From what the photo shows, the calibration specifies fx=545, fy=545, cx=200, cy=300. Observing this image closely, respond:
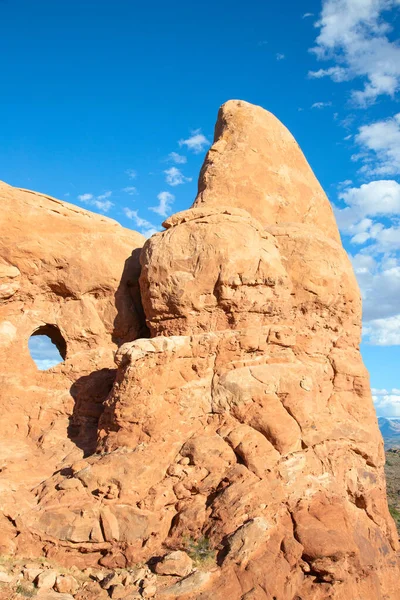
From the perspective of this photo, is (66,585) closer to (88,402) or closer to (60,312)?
(88,402)

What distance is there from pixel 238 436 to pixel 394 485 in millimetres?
20321

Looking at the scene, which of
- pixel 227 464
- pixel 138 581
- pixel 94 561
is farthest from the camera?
pixel 227 464

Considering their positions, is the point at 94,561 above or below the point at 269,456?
below

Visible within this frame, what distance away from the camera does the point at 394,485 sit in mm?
25922

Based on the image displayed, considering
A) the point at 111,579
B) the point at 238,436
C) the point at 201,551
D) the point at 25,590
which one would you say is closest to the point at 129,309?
the point at 238,436

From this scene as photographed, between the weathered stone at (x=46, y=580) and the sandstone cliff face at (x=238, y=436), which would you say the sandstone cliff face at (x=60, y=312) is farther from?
the weathered stone at (x=46, y=580)

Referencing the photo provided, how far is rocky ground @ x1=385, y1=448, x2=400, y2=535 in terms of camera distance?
1851 centimetres

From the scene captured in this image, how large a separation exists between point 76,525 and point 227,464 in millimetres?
2432

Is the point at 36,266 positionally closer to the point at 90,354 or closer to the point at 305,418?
the point at 90,354

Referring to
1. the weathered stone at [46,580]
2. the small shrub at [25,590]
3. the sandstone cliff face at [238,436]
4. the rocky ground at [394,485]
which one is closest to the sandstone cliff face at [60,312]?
the sandstone cliff face at [238,436]

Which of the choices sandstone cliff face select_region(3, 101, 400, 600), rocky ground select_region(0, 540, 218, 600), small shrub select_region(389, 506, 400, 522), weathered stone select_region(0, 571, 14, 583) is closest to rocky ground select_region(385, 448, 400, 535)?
small shrub select_region(389, 506, 400, 522)

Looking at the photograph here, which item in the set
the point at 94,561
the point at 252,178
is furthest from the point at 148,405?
the point at 252,178

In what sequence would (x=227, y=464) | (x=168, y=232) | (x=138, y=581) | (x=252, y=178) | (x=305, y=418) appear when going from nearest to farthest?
(x=138, y=581) → (x=227, y=464) → (x=305, y=418) → (x=168, y=232) → (x=252, y=178)

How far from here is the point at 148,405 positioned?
8961 millimetres
